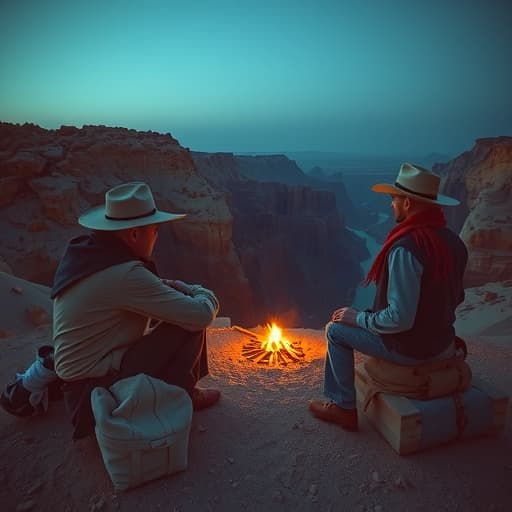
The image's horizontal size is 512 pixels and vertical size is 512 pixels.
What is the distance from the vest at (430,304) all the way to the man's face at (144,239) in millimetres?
1568

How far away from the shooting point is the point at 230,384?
156 inches

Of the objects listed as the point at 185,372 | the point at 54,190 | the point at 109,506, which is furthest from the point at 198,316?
the point at 54,190

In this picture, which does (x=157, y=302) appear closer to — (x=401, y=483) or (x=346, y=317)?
(x=346, y=317)

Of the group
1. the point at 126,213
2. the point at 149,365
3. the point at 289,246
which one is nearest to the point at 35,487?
the point at 149,365

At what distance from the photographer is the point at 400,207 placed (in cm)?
271

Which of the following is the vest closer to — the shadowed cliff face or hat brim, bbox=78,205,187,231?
hat brim, bbox=78,205,187,231

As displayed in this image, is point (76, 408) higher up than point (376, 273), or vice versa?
point (376, 273)

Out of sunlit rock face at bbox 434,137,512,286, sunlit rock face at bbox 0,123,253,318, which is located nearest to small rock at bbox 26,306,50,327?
sunlit rock face at bbox 0,123,253,318

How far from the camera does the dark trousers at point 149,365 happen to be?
2.59 m

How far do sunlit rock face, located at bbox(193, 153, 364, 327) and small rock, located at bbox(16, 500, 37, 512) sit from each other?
2113 centimetres

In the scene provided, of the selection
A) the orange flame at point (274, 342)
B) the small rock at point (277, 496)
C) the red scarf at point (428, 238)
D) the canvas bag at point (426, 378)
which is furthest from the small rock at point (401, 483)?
the orange flame at point (274, 342)

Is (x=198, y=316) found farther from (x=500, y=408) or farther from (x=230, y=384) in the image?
(x=500, y=408)

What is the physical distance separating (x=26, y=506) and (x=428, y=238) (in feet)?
9.54

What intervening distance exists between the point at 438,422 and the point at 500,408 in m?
0.53
